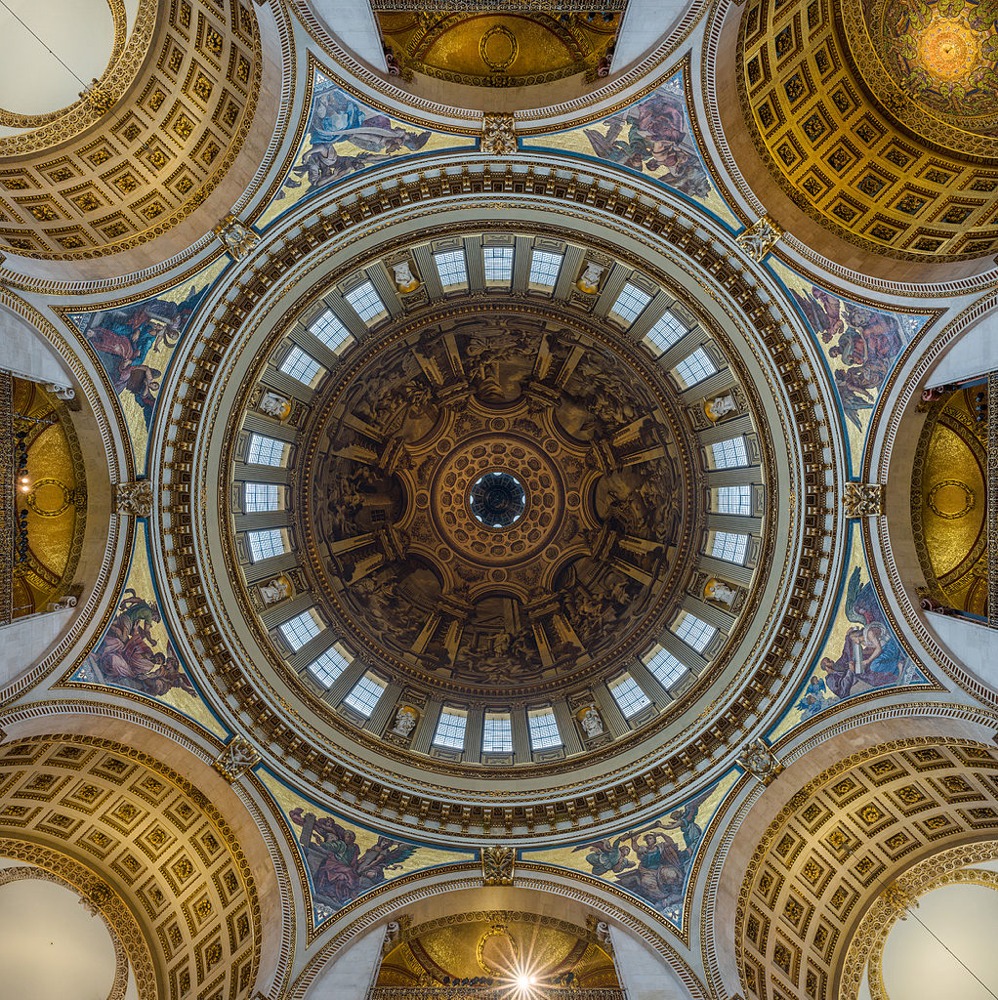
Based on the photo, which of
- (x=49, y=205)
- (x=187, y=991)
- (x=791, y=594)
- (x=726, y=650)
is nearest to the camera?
(x=49, y=205)

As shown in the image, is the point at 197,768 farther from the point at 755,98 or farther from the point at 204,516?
the point at 755,98

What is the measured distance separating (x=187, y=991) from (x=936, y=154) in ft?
109

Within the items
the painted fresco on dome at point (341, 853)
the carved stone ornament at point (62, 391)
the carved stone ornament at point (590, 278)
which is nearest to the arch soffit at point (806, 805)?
the painted fresco on dome at point (341, 853)

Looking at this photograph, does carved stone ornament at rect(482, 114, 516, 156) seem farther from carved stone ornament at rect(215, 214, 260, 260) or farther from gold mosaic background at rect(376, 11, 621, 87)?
carved stone ornament at rect(215, 214, 260, 260)

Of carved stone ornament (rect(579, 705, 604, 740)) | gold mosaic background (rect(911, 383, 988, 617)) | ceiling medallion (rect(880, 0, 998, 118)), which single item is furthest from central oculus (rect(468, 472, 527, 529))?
ceiling medallion (rect(880, 0, 998, 118))

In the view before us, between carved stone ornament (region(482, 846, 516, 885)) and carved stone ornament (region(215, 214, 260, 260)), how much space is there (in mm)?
20602

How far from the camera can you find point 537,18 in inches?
725

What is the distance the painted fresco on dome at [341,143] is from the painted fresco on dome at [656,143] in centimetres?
317

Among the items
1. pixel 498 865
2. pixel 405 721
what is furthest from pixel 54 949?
pixel 498 865

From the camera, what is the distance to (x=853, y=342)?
756 inches

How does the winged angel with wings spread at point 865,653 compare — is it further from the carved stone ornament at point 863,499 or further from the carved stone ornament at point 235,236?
the carved stone ornament at point 235,236

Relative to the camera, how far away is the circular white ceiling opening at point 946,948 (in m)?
18.7

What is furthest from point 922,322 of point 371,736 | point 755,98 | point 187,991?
point 187,991

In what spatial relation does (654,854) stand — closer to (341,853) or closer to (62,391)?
(341,853)
